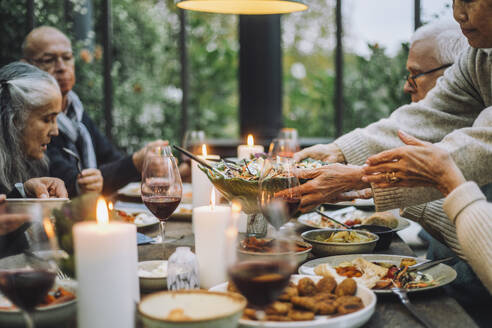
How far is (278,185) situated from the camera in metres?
1.40

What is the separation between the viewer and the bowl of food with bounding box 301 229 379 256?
154cm

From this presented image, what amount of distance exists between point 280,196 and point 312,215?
82cm

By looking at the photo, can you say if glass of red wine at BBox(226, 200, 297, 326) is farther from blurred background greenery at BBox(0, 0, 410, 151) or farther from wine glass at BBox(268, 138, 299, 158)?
Result: blurred background greenery at BBox(0, 0, 410, 151)

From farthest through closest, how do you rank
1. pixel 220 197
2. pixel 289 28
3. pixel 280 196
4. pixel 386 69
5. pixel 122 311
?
1. pixel 289 28
2. pixel 386 69
3. pixel 220 197
4. pixel 280 196
5. pixel 122 311

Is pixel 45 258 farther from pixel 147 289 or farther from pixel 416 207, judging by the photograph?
pixel 416 207

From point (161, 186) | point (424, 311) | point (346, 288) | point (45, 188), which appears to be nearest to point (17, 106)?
point (45, 188)

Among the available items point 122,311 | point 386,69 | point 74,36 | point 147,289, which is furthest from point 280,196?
point 74,36

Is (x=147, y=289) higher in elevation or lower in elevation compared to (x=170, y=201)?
lower

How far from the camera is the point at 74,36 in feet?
14.1

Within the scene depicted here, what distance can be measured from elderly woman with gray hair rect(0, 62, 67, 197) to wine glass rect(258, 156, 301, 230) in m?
0.92

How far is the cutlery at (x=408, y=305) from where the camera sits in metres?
1.03

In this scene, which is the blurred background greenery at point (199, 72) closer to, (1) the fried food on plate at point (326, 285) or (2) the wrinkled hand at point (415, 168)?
(2) the wrinkled hand at point (415, 168)

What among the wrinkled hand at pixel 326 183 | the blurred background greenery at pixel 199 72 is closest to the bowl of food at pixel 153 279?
the wrinkled hand at pixel 326 183

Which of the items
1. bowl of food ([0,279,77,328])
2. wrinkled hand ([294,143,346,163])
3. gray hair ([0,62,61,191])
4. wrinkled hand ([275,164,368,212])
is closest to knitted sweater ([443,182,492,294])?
wrinkled hand ([275,164,368,212])
